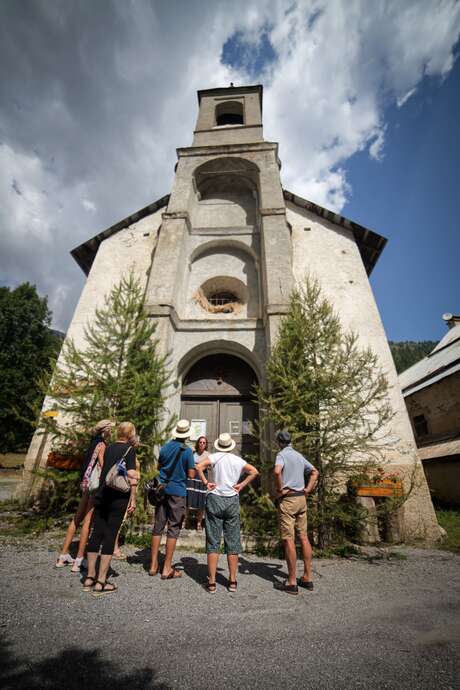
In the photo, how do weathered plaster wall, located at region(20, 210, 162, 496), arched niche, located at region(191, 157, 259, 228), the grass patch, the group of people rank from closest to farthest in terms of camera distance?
the group of people
the grass patch
weathered plaster wall, located at region(20, 210, 162, 496)
arched niche, located at region(191, 157, 259, 228)

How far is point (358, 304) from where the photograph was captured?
8719mm

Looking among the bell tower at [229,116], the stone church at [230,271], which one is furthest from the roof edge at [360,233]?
the bell tower at [229,116]

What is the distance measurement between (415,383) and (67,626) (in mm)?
18869

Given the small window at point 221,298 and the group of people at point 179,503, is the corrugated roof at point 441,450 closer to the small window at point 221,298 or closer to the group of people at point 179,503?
the small window at point 221,298

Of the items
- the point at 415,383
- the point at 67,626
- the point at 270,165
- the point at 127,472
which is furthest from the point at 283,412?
the point at 415,383

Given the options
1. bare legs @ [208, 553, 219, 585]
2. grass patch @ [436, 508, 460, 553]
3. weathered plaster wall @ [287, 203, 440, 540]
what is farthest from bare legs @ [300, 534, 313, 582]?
grass patch @ [436, 508, 460, 553]

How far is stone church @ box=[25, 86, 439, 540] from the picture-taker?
7.99 metres

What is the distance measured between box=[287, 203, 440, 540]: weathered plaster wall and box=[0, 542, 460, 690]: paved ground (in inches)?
99.3

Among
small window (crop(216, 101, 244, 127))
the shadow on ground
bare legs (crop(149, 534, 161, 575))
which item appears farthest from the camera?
small window (crop(216, 101, 244, 127))

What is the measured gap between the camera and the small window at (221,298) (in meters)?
10.2

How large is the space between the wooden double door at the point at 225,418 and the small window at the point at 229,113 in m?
14.4

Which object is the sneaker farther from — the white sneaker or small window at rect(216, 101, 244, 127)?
small window at rect(216, 101, 244, 127)

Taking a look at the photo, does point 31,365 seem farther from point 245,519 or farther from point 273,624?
point 273,624

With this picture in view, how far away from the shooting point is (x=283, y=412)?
5.83 metres
